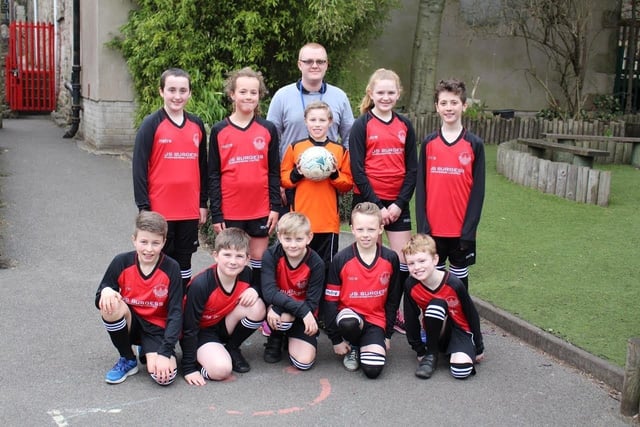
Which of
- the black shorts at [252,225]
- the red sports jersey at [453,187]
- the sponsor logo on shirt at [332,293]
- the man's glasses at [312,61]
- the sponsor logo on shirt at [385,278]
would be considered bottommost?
the sponsor logo on shirt at [332,293]

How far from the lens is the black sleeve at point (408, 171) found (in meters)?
5.82

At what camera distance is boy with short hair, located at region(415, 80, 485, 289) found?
216 inches

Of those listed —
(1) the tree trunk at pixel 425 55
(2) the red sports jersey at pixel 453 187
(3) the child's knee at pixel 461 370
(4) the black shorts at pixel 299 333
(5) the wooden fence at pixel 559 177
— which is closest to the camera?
(3) the child's knee at pixel 461 370

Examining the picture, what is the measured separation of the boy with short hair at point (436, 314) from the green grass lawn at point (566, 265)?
2.60ft

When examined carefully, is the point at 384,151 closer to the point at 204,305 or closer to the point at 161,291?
the point at 204,305

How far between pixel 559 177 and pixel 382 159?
591cm

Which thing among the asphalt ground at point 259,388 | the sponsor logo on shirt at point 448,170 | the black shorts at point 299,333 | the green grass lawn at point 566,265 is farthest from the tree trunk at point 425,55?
the black shorts at point 299,333

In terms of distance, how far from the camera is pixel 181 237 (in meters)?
5.69

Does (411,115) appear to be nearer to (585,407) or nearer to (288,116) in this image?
(288,116)

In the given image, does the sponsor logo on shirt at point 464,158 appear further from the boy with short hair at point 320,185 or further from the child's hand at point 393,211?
the boy with short hair at point 320,185

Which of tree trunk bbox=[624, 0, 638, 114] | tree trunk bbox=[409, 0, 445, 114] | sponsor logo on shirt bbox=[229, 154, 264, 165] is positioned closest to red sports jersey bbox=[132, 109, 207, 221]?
sponsor logo on shirt bbox=[229, 154, 264, 165]

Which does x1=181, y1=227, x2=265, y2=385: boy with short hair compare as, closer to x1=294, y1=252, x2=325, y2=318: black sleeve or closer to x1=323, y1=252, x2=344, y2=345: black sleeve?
x1=294, y1=252, x2=325, y2=318: black sleeve

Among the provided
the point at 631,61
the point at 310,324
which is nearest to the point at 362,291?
the point at 310,324

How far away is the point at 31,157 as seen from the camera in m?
14.3
